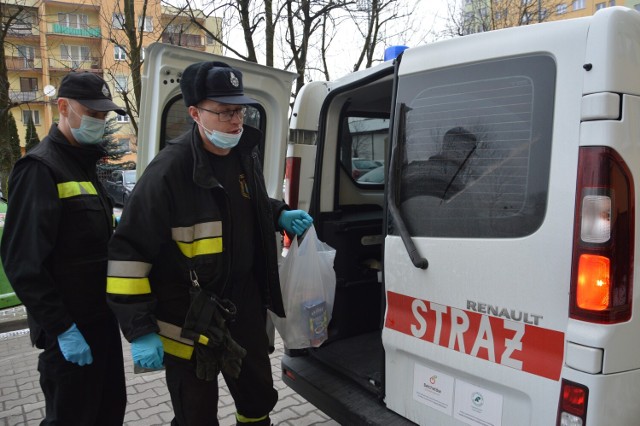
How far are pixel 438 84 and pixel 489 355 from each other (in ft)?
3.56

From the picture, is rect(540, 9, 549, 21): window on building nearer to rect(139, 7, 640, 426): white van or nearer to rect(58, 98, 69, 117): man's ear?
rect(139, 7, 640, 426): white van

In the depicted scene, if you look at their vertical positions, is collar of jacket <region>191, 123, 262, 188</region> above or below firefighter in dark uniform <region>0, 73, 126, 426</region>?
above

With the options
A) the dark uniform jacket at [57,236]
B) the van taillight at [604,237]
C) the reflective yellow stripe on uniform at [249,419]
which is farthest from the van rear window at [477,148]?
the dark uniform jacket at [57,236]

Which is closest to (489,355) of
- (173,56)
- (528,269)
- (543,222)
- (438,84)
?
(528,269)

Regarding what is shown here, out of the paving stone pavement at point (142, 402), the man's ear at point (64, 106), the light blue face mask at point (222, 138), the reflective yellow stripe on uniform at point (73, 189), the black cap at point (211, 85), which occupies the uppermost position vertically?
the black cap at point (211, 85)

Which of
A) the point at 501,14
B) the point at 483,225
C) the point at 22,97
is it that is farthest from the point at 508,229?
the point at 22,97

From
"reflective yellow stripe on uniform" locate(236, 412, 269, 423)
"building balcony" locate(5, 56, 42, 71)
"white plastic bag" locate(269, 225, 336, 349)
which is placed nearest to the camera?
"reflective yellow stripe on uniform" locate(236, 412, 269, 423)

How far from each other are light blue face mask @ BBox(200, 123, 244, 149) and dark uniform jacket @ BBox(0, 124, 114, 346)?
667 millimetres

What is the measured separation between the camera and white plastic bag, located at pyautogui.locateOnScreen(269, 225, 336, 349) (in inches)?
102

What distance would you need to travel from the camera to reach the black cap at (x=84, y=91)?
233 centimetres

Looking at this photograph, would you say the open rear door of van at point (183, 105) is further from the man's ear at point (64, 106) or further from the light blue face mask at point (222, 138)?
the light blue face mask at point (222, 138)

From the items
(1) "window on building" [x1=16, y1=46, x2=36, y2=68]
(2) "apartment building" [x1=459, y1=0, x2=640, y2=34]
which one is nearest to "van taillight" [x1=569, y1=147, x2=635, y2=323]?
(1) "window on building" [x1=16, y1=46, x2=36, y2=68]

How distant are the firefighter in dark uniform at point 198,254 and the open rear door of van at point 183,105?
45cm

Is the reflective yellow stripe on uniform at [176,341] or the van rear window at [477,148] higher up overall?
the van rear window at [477,148]
